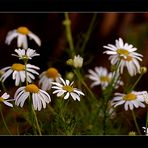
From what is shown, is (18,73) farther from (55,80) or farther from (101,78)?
(101,78)

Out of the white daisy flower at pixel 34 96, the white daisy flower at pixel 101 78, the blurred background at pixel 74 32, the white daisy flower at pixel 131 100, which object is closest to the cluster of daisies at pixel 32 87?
the white daisy flower at pixel 34 96

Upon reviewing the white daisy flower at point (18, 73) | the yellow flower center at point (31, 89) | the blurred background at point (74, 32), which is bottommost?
the yellow flower center at point (31, 89)

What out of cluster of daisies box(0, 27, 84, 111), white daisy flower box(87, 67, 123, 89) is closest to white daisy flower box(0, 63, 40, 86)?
cluster of daisies box(0, 27, 84, 111)

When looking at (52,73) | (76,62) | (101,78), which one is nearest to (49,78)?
(52,73)

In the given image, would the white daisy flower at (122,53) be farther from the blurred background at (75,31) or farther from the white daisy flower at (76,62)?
the blurred background at (75,31)
